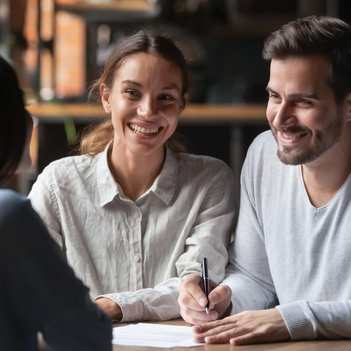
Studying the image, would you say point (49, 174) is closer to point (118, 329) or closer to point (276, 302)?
point (118, 329)

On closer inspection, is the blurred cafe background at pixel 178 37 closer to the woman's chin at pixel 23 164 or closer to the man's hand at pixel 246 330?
the man's hand at pixel 246 330

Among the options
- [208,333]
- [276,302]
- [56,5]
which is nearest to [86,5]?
[56,5]

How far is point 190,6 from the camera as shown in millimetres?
3906

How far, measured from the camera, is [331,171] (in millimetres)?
1375

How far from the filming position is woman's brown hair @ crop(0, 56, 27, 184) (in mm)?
750

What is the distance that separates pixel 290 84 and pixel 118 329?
0.71 m

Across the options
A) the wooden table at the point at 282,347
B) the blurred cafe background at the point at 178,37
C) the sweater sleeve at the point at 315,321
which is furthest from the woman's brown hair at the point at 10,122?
the blurred cafe background at the point at 178,37

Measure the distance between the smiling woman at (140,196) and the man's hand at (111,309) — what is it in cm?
18

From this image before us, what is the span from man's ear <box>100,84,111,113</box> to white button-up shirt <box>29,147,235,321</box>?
0.17 m

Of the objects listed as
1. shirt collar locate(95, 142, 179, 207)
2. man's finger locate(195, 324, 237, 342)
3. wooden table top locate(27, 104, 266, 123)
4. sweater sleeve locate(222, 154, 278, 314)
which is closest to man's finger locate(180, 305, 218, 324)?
man's finger locate(195, 324, 237, 342)

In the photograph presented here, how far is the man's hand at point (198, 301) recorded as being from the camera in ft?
3.95

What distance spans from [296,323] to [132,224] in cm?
58

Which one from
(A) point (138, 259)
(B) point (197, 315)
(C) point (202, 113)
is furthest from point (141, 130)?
(C) point (202, 113)

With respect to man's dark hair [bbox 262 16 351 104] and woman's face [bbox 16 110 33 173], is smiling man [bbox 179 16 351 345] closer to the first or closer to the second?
man's dark hair [bbox 262 16 351 104]
